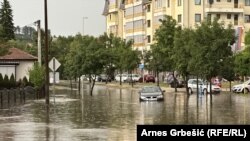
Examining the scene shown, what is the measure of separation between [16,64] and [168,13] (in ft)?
160

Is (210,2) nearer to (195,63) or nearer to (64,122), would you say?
(195,63)

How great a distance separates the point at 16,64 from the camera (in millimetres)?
67875

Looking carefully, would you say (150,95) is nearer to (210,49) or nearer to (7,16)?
(210,49)

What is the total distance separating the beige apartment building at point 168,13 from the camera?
351 ft

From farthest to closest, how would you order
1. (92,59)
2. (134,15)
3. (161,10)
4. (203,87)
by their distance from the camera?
(134,15) < (161,10) < (203,87) < (92,59)

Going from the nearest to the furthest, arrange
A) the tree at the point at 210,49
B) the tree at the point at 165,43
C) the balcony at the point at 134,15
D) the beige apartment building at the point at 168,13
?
the tree at the point at 210,49
the tree at the point at 165,43
the beige apartment building at the point at 168,13
the balcony at the point at 134,15

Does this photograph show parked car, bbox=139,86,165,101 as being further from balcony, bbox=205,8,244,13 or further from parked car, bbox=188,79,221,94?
balcony, bbox=205,8,244,13

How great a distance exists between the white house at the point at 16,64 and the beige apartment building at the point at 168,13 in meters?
28.2

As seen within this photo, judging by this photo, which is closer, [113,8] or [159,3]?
[159,3]

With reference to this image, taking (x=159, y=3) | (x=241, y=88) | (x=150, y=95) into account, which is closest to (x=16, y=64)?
(x=150, y=95)

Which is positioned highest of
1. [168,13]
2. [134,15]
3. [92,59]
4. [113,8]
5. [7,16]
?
[113,8]

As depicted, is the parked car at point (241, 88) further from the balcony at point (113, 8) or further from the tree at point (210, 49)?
the balcony at point (113, 8)

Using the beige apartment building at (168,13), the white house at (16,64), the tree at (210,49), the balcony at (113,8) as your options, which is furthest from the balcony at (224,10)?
the tree at (210,49)

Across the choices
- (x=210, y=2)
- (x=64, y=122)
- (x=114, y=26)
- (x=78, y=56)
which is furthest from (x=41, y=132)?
(x=114, y=26)
